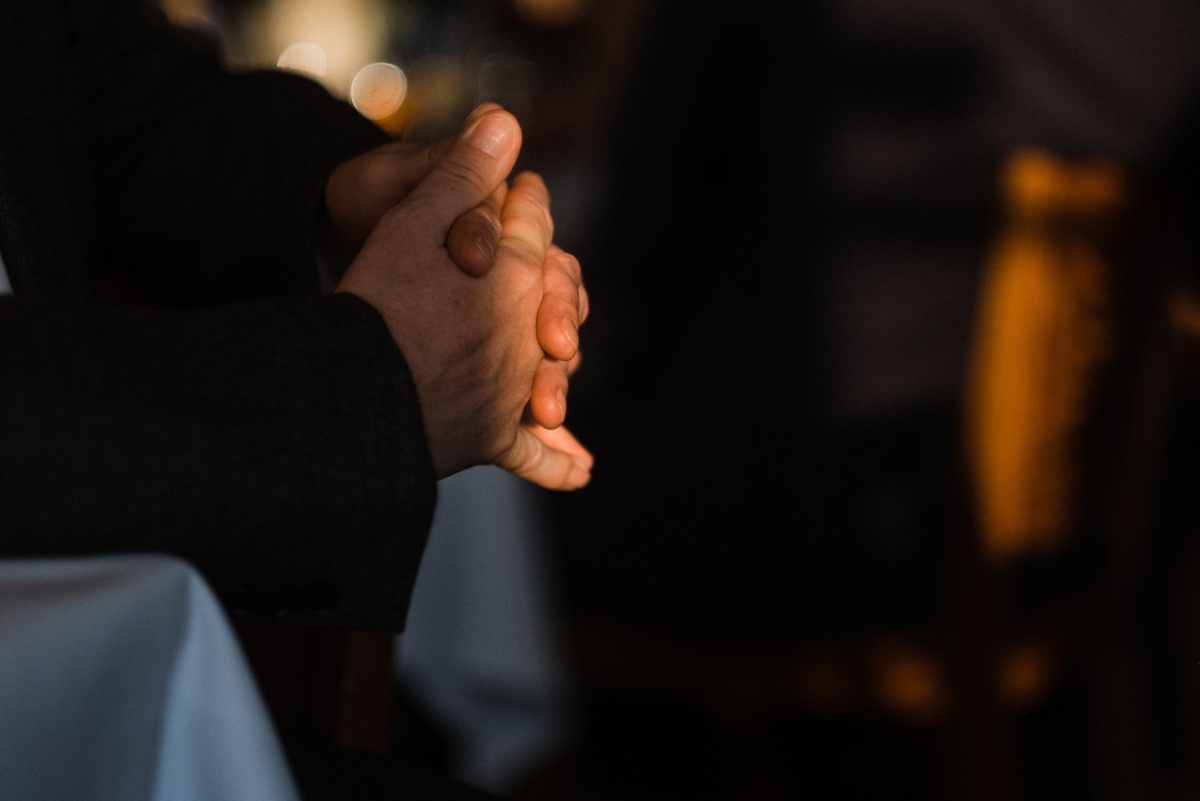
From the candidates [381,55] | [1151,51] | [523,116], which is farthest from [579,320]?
[381,55]

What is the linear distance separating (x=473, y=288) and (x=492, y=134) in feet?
→ 0.32

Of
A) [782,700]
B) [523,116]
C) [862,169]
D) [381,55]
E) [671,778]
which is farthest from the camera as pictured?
[381,55]

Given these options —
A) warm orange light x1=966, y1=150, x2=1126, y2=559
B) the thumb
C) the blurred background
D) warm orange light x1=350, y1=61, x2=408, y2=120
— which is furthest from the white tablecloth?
warm orange light x1=350, y1=61, x2=408, y2=120

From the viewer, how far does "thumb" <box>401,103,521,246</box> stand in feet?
1.37

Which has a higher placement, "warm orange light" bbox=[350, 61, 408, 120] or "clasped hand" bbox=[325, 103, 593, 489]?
"warm orange light" bbox=[350, 61, 408, 120]

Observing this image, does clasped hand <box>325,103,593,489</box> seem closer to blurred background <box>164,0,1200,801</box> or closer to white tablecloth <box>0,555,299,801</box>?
white tablecloth <box>0,555,299,801</box>

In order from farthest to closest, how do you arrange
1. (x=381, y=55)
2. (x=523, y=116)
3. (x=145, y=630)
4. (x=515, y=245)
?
(x=381, y=55)
(x=523, y=116)
(x=515, y=245)
(x=145, y=630)

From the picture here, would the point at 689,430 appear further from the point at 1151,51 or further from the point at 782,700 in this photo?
the point at 1151,51

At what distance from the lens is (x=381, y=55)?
188cm

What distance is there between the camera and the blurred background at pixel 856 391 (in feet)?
2.35

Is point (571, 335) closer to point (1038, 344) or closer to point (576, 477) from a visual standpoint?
point (576, 477)

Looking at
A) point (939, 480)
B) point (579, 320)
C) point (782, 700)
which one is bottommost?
point (782, 700)

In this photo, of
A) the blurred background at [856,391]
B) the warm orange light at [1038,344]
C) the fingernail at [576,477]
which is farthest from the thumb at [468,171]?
the warm orange light at [1038,344]

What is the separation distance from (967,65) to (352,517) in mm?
573
